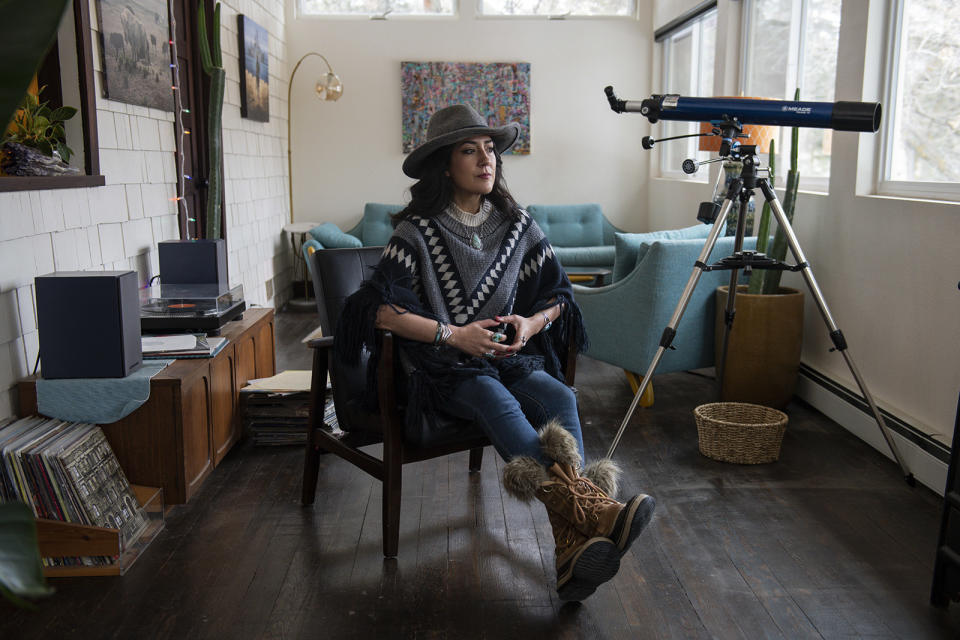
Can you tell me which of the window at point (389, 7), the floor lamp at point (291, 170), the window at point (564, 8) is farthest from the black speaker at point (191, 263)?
the window at point (564, 8)

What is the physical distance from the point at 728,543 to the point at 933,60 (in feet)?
6.69

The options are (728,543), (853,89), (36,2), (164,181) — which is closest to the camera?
(36,2)

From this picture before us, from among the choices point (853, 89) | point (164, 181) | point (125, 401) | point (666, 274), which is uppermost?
point (853, 89)

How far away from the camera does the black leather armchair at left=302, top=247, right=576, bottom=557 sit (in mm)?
2223

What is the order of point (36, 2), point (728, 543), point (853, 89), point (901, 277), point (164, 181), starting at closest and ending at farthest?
point (36, 2) → point (728, 543) → point (901, 277) → point (853, 89) → point (164, 181)

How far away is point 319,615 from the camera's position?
77.9 inches

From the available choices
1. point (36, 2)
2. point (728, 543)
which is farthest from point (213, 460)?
point (36, 2)

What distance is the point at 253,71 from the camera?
5.55 m

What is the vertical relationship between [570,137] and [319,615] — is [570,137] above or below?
above

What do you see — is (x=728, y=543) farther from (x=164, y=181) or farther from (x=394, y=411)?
(x=164, y=181)

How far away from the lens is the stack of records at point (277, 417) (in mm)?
3186

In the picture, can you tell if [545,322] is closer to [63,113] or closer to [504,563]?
[504,563]

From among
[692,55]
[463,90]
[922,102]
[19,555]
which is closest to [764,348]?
[922,102]

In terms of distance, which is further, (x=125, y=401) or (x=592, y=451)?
(x=592, y=451)
